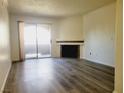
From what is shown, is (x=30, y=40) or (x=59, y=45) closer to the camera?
(x=30, y=40)

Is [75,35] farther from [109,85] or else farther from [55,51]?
[109,85]

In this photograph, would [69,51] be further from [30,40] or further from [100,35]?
[100,35]

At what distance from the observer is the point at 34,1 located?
165 inches

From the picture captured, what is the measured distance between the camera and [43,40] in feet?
23.9

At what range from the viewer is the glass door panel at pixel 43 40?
7.18m

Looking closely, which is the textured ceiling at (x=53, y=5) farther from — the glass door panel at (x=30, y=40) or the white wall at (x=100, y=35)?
the glass door panel at (x=30, y=40)

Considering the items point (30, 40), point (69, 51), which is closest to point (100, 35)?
point (69, 51)

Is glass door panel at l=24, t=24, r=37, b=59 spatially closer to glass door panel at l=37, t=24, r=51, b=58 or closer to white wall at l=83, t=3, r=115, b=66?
glass door panel at l=37, t=24, r=51, b=58

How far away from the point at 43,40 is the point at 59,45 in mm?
973

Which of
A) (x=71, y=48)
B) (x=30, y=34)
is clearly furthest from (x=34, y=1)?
(x=71, y=48)

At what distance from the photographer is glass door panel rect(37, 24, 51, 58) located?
7.18m

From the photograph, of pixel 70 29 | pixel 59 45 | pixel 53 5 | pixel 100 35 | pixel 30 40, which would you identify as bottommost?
pixel 59 45

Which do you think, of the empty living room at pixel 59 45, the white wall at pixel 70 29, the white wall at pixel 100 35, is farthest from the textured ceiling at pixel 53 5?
the white wall at pixel 70 29

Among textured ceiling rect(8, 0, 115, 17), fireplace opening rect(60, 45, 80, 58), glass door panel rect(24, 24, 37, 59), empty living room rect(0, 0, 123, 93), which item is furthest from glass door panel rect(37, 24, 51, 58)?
textured ceiling rect(8, 0, 115, 17)
